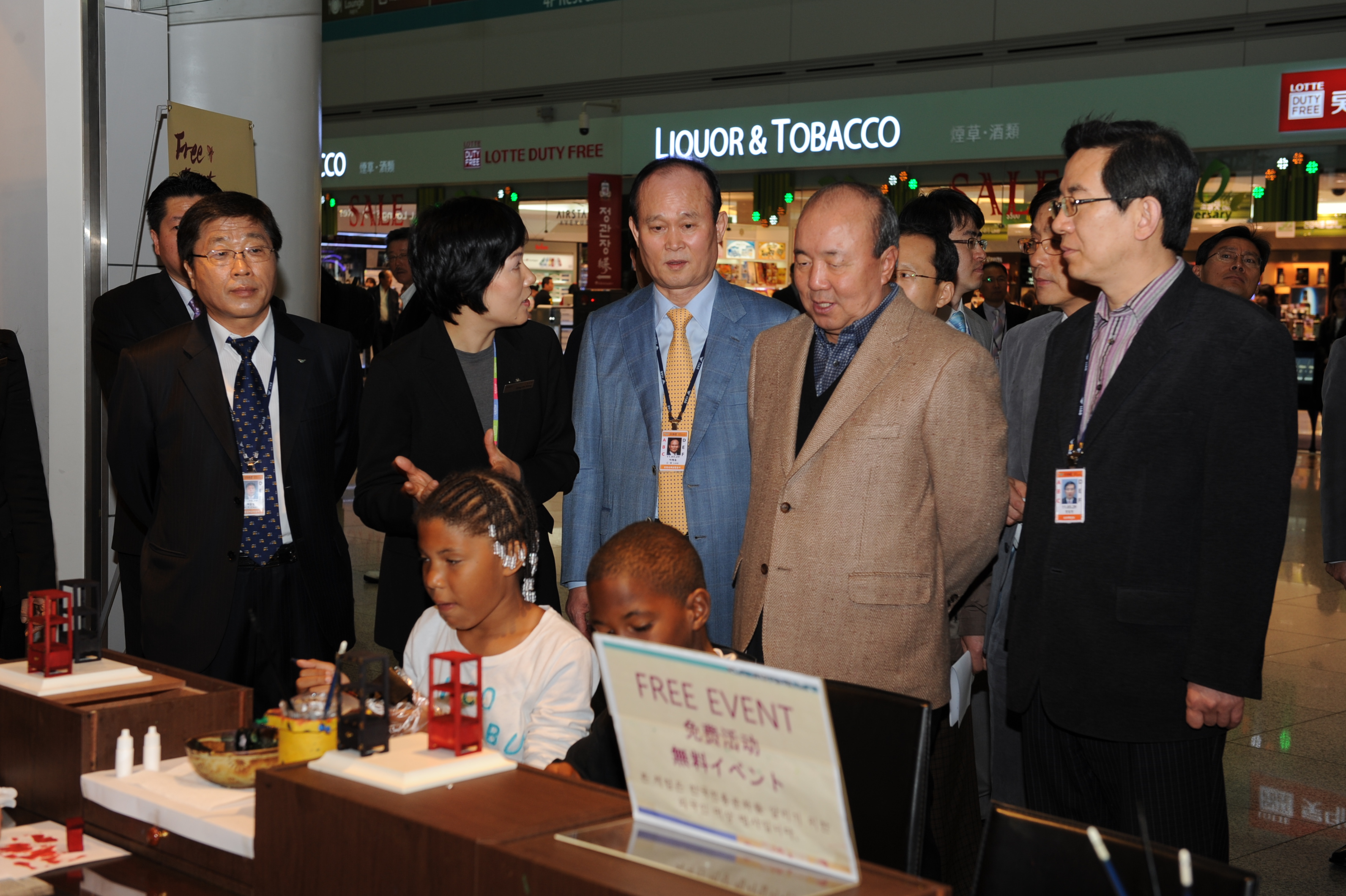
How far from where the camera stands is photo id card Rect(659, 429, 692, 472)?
8.84 ft

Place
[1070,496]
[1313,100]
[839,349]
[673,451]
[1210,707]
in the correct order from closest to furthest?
[1210,707]
[1070,496]
[839,349]
[673,451]
[1313,100]

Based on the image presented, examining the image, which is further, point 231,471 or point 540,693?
point 231,471

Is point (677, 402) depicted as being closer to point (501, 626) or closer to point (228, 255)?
point (501, 626)

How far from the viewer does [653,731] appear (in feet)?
3.78

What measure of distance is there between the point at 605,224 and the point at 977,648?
1134 cm

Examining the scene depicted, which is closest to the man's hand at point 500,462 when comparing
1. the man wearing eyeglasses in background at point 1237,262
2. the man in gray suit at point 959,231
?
the man in gray suit at point 959,231

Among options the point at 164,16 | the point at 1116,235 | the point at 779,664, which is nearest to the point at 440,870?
the point at 779,664

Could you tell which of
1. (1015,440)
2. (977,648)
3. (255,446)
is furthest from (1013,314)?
(255,446)

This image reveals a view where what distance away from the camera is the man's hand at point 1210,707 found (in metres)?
1.92

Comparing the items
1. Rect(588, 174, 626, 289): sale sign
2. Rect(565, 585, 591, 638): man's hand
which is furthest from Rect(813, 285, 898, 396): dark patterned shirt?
Rect(588, 174, 626, 289): sale sign

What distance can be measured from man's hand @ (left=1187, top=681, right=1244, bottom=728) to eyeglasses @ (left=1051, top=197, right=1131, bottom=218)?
0.83 metres

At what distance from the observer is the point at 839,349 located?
242cm

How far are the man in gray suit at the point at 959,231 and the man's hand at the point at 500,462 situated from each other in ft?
5.50

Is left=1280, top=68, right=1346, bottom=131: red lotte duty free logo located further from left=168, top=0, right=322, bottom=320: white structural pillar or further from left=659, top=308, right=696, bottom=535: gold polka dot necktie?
left=659, top=308, right=696, bottom=535: gold polka dot necktie
